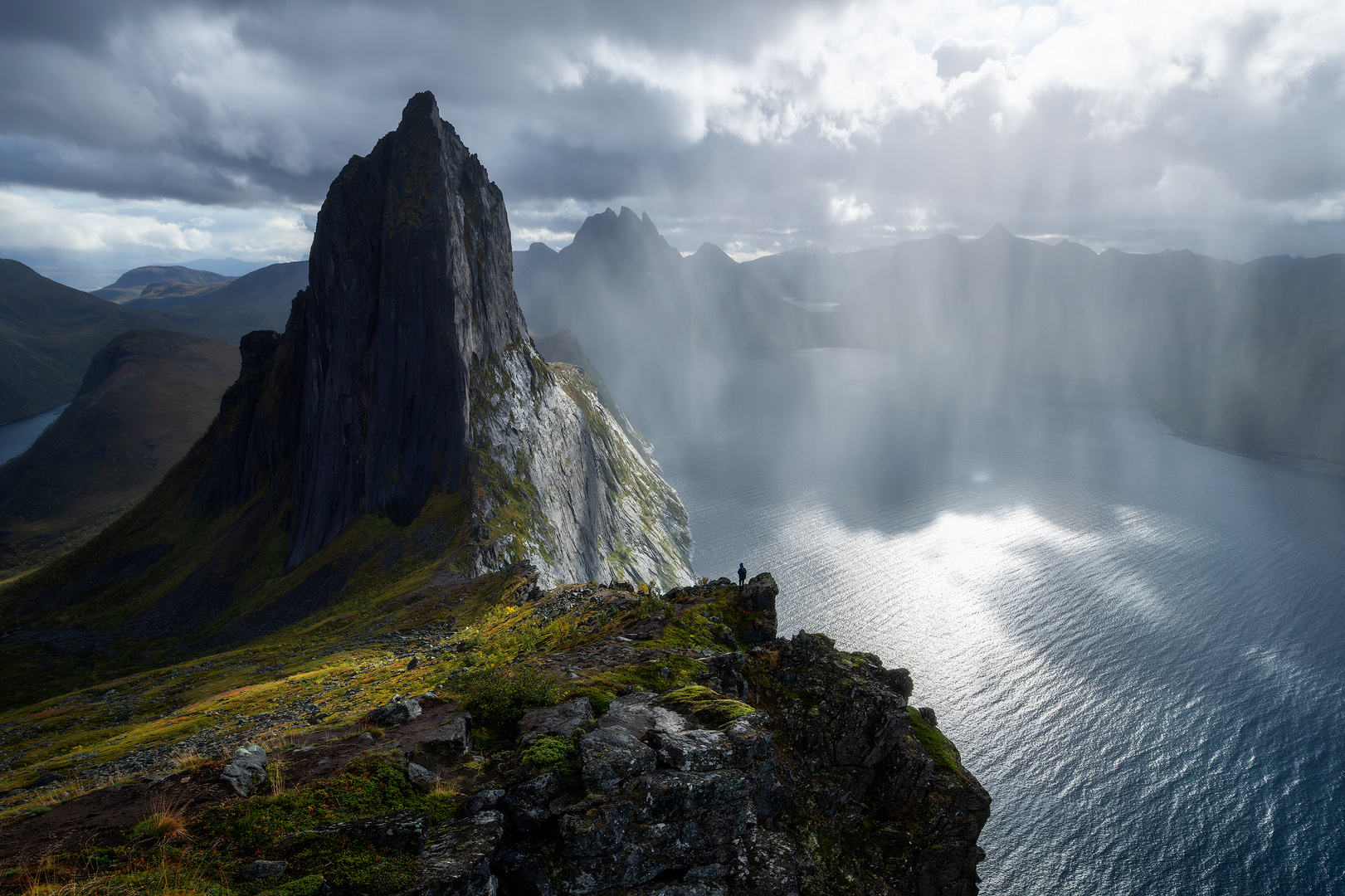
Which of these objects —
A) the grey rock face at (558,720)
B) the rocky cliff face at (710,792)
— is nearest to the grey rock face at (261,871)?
the rocky cliff face at (710,792)

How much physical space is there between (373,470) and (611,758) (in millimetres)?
76193

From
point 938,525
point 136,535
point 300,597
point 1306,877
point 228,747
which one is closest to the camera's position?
point 228,747

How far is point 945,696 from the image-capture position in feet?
249

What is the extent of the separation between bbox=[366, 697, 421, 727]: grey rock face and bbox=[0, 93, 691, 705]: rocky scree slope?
38.5 meters

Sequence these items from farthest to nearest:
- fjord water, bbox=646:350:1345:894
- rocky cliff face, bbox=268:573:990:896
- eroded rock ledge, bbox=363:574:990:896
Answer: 1. fjord water, bbox=646:350:1345:894
2. eroded rock ledge, bbox=363:574:990:896
3. rocky cliff face, bbox=268:573:990:896

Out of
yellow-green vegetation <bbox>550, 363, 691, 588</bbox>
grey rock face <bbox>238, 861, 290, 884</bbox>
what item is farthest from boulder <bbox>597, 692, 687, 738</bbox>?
yellow-green vegetation <bbox>550, 363, 691, 588</bbox>

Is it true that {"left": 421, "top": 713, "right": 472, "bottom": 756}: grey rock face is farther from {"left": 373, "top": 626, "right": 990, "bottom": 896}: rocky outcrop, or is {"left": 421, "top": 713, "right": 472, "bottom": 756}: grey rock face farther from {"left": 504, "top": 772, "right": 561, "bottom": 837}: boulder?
{"left": 504, "top": 772, "right": 561, "bottom": 837}: boulder

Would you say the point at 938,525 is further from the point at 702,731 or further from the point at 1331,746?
the point at 702,731

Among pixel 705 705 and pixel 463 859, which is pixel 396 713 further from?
pixel 705 705

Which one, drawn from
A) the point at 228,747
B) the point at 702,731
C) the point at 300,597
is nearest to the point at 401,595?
the point at 300,597

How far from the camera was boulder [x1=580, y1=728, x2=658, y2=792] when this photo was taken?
13.1 meters

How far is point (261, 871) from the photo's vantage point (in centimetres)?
1031

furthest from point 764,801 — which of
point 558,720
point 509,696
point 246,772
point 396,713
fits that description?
point 246,772

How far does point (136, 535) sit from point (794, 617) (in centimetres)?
11944
